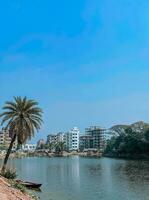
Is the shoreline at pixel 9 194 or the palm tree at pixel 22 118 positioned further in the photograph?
the palm tree at pixel 22 118

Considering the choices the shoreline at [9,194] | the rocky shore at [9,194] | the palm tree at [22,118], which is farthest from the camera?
the palm tree at [22,118]

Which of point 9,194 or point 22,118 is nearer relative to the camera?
point 9,194

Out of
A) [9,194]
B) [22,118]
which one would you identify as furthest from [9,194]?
[22,118]

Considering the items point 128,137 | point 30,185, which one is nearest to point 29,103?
point 30,185

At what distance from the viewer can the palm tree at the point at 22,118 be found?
62.7 meters

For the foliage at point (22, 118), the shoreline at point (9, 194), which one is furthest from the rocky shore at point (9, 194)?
the foliage at point (22, 118)

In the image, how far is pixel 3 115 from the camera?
62.8 metres

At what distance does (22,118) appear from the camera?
6328 cm

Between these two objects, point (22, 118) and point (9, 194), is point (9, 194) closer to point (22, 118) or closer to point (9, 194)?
point (9, 194)

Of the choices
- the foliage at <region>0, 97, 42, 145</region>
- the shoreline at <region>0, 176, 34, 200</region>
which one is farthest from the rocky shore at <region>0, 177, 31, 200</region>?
the foliage at <region>0, 97, 42, 145</region>

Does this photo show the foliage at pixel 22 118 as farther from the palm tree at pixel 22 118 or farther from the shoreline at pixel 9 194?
the shoreline at pixel 9 194

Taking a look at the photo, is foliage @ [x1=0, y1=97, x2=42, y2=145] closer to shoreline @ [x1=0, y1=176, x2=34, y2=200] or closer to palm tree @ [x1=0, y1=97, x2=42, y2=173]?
palm tree @ [x1=0, y1=97, x2=42, y2=173]

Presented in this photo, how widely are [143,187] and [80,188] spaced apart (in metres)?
9.49

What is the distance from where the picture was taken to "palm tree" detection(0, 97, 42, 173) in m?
62.7
